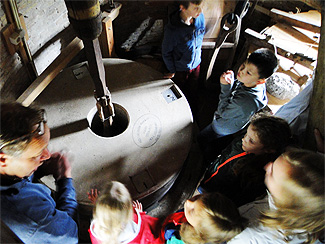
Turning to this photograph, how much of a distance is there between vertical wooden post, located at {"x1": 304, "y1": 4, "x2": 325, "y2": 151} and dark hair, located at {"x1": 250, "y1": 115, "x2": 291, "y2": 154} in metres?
0.14

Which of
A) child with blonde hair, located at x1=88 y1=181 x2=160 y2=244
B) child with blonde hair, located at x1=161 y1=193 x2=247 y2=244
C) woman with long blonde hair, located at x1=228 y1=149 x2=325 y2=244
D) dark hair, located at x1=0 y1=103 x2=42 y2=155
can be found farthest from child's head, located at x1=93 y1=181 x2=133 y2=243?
woman with long blonde hair, located at x1=228 y1=149 x2=325 y2=244

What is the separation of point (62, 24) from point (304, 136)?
304cm

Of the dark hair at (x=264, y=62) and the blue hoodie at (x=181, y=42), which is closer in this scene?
the dark hair at (x=264, y=62)

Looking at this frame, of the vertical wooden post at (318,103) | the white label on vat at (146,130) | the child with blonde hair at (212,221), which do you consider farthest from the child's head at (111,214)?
the vertical wooden post at (318,103)

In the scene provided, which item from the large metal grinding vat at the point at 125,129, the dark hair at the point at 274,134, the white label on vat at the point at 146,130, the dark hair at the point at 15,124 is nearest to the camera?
the dark hair at the point at 15,124

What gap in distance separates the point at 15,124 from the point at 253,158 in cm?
169

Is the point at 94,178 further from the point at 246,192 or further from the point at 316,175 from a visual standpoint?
the point at 316,175

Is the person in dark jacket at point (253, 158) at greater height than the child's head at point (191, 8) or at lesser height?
lesser

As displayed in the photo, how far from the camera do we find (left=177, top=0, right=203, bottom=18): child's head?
2.63m

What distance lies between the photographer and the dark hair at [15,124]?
55.4 inches

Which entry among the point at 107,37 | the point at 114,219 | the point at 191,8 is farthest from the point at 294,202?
the point at 107,37

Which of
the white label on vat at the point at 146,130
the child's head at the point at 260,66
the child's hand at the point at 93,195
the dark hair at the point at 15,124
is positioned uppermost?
the dark hair at the point at 15,124

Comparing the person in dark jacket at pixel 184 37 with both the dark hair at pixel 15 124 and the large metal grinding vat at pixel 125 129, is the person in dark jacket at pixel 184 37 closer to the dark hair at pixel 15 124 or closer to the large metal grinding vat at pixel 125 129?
the large metal grinding vat at pixel 125 129

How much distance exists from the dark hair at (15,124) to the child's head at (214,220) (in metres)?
1.17
